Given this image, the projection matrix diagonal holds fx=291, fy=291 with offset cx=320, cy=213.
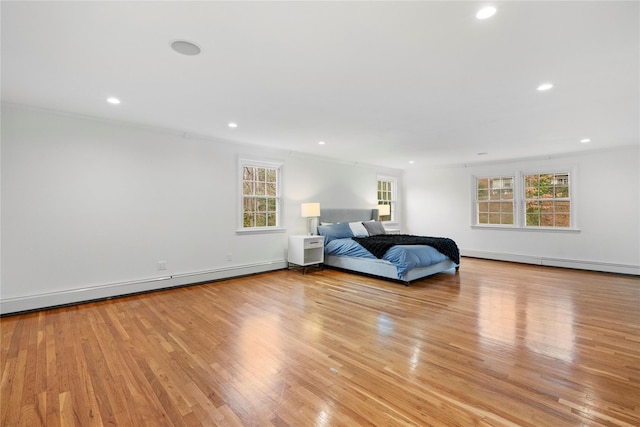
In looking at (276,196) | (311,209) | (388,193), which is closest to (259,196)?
(276,196)

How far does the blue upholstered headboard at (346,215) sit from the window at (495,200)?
2545mm

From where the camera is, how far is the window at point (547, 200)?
6000 millimetres

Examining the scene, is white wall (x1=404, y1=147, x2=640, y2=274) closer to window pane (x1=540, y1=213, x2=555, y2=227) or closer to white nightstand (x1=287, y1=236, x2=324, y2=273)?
window pane (x1=540, y1=213, x2=555, y2=227)

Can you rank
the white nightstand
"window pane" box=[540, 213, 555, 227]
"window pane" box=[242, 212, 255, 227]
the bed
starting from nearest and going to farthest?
the bed → "window pane" box=[242, 212, 255, 227] → the white nightstand → "window pane" box=[540, 213, 555, 227]

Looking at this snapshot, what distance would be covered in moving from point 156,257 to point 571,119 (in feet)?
19.5

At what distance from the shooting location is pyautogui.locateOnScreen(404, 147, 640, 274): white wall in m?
5.27

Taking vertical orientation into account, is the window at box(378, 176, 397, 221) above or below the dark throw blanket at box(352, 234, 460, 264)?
above

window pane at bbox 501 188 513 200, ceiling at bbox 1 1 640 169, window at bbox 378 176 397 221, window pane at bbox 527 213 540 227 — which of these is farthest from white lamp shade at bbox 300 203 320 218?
window pane at bbox 527 213 540 227

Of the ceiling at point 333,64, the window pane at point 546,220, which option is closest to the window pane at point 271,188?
the ceiling at point 333,64

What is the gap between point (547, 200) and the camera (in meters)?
6.20

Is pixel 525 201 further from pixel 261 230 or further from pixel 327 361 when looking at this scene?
pixel 327 361

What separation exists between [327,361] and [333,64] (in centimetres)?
235

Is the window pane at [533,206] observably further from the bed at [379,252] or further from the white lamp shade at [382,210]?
the white lamp shade at [382,210]

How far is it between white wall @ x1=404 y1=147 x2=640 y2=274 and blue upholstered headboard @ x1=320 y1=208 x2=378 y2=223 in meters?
2.02
